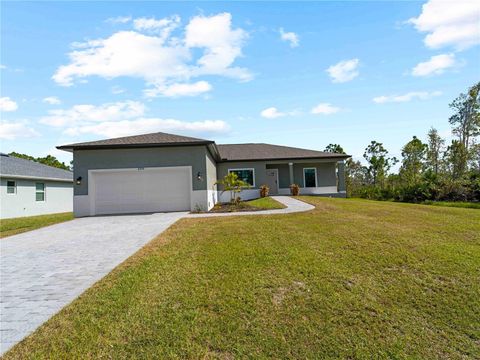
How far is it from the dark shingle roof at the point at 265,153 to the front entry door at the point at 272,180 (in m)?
1.43

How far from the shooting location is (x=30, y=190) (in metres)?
18.7

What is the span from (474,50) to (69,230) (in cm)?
1863

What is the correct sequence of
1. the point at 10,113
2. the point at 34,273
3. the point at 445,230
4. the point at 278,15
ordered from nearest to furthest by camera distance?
the point at 34,273 → the point at 445,230 → the point at 278,15 → the point at 10,113

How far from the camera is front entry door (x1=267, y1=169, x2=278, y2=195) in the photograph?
851 inches

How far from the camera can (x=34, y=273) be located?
5113mm

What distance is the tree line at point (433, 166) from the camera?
1697 cm

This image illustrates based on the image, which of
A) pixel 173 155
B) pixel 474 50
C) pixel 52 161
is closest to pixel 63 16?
pixel 173 155

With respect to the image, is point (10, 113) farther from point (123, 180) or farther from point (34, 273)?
point (34, 273)

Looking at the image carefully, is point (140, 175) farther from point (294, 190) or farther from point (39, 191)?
point (294, 190)

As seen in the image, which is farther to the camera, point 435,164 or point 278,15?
point 435,164

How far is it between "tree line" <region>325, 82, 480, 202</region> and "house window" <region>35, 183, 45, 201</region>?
2520 cm

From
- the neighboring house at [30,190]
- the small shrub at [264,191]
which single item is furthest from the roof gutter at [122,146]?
the small shrub at [264,191]

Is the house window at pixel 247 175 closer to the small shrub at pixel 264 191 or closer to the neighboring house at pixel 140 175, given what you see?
the small shrub at pixel 264 191

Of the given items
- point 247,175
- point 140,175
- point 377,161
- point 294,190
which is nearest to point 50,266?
point 140,175
